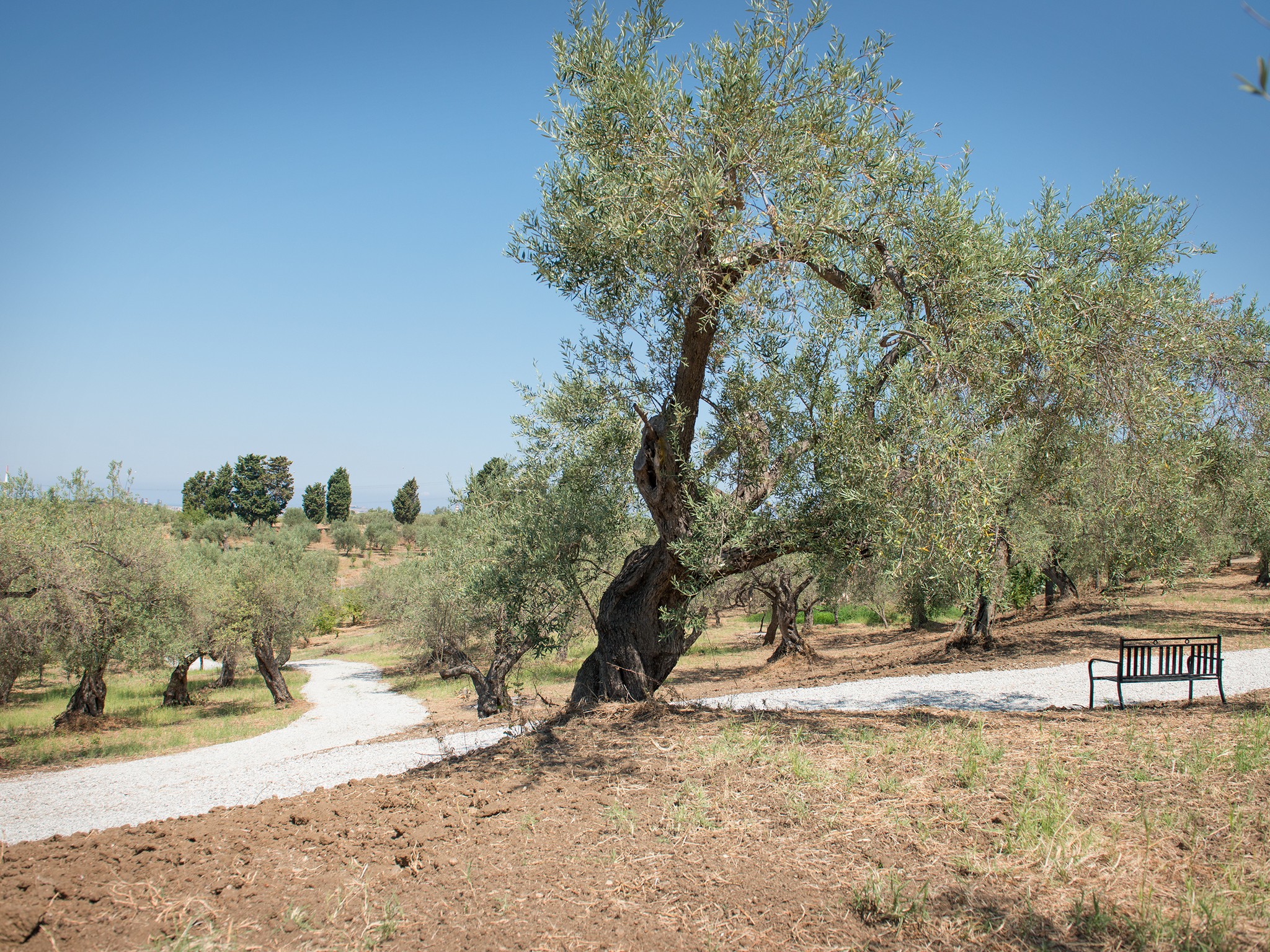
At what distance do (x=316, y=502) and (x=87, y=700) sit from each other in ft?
317

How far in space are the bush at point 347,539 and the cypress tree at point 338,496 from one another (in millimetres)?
20704

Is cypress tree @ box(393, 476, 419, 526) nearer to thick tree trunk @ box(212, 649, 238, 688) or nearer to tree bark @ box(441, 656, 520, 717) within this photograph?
thick tree trunk @ box(212, 649, 238, 688)

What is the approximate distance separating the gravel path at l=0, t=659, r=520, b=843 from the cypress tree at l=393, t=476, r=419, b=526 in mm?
85766

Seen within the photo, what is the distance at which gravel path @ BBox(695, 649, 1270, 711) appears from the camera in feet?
38.2

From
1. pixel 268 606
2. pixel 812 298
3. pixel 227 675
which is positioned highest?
pixel 812 298

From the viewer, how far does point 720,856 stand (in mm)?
4203

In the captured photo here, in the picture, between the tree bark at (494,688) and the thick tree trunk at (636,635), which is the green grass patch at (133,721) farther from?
the thick tree trunk at (636,635)

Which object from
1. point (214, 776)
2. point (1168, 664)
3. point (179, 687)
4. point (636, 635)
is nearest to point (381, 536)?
point (179, 687)

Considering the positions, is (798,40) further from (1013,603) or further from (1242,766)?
(1013,603)

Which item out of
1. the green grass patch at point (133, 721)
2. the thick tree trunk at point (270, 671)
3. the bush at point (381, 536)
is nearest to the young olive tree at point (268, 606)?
the thick tree trunk at point (270, 671)

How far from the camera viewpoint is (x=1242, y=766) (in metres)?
5.32

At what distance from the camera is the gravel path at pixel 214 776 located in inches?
426

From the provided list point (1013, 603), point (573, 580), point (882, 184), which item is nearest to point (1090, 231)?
point (882, 184)

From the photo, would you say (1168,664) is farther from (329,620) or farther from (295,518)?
(295,518)
